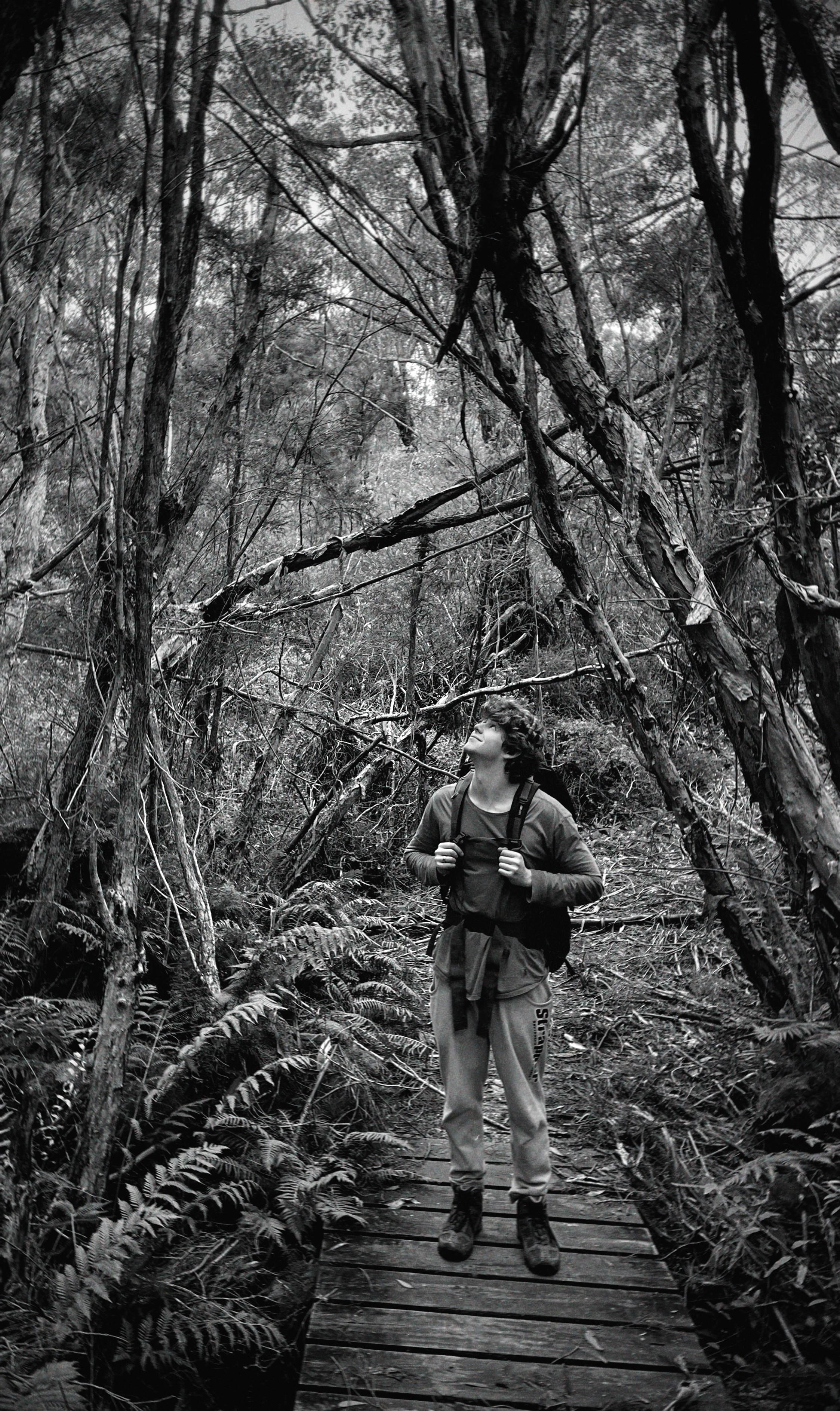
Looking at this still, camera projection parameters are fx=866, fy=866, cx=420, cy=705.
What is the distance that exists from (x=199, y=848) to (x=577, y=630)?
495 centimetres

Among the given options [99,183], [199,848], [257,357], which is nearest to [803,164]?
[257,357]

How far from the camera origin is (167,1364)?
11.2 feet

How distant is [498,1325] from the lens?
328 cm

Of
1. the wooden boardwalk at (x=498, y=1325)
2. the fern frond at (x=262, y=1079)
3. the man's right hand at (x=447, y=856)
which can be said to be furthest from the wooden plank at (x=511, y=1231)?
the man's right hand at (x=447, y=856)

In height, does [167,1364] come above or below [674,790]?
below

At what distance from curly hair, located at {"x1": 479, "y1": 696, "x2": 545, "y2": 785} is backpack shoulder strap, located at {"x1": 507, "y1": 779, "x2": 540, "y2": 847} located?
0.06 m

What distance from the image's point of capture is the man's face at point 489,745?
3.84 m

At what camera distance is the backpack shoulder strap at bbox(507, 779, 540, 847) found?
147 inches

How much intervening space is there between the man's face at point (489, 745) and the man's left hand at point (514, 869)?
453 millimetres

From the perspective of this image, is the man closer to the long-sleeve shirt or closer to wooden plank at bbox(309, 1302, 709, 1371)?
the long-sleeve shirt

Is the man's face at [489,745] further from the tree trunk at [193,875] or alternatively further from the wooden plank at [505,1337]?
the wooden plank at [505,1337]

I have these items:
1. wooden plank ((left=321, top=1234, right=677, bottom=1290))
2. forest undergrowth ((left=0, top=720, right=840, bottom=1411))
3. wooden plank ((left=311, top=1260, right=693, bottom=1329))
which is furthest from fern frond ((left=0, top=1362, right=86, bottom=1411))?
wooden plank ((left=321, top=1234, right=677, bottom=1290))

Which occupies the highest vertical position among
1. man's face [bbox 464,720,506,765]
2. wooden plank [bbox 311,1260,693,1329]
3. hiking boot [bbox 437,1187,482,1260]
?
man's face [bbox 464,720,506,765]

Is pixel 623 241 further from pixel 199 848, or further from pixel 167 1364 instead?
pixel 167 1364
